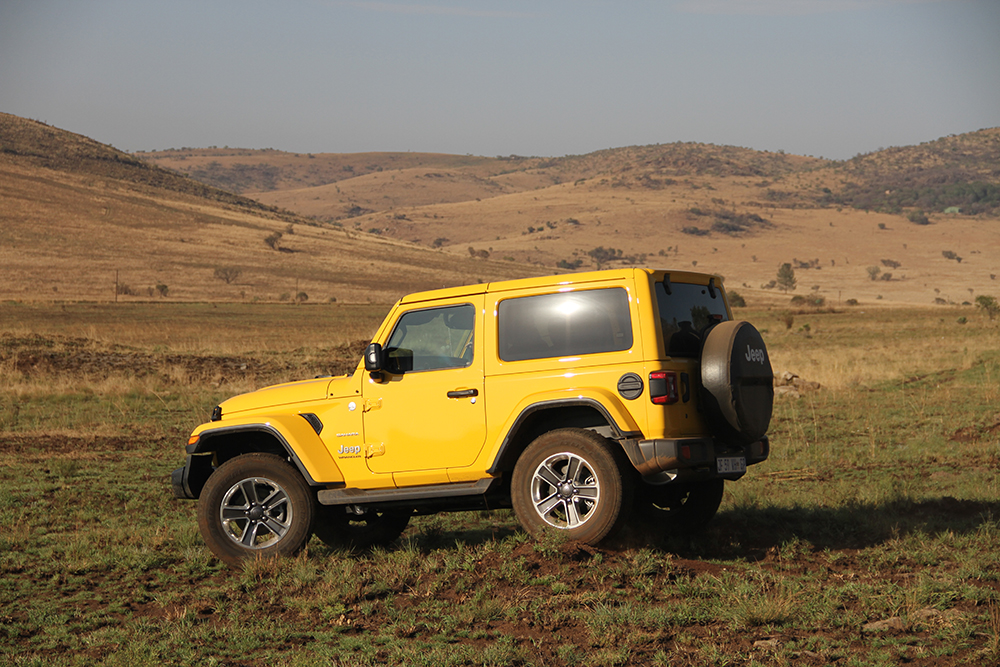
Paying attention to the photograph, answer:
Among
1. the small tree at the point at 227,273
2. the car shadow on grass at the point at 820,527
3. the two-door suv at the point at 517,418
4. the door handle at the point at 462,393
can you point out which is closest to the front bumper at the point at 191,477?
the two-door suv at the point at 517,418

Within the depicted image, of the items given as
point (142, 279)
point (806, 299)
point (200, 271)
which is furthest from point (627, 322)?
point (200, 271)

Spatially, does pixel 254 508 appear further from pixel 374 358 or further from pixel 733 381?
pixel 733 381

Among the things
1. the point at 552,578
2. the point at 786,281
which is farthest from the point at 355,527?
the point at 786,281

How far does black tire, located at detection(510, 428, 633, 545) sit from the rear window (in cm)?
95

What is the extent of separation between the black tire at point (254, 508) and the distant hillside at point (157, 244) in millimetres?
54818

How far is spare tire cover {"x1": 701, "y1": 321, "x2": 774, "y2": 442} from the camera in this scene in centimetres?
704

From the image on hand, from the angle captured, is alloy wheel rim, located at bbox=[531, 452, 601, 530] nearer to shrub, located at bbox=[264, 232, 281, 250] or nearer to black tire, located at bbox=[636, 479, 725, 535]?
black tire, located at bbox=[636, 479, 725, 535]

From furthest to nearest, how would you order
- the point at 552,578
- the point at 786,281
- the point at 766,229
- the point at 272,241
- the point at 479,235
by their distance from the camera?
the point at 479,235 < the point at 766,229 < the point at 272,241 < the point at 786,281 < the point at 552,578

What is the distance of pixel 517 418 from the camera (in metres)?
7.06

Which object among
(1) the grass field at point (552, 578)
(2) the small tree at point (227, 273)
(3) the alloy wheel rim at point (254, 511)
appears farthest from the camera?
(2) the small tree at point (227, 273)

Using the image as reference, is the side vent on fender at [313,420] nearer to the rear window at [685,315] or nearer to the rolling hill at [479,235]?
the rear window at [685,315]

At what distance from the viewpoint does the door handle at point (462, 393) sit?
7.31 metres

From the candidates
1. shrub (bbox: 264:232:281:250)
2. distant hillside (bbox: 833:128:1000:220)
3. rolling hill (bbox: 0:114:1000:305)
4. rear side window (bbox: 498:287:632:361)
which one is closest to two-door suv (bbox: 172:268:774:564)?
rear side window (bbox: 498:287:632:361)

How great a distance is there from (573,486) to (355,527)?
7.93 feet
